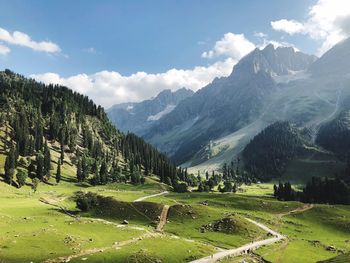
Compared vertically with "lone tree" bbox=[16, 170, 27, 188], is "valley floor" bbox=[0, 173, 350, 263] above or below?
below

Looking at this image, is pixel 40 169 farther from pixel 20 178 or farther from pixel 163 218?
pixel 163 218

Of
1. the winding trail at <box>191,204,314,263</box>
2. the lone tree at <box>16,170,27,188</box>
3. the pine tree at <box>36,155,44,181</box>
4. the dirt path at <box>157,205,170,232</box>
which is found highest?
the pine tree at <box>36,155,44,181</box>

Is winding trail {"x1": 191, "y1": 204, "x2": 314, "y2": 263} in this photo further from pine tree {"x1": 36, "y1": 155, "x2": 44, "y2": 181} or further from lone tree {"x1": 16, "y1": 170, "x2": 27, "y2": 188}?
pine tree {"x1": 36, "y1": 155, "x2": 44, "y2": 181}

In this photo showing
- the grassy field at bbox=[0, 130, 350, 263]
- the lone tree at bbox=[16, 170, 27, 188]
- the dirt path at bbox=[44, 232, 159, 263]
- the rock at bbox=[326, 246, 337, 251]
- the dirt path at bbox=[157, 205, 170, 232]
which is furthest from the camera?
the lone tree at bbox=[16, 170, 27, 188]

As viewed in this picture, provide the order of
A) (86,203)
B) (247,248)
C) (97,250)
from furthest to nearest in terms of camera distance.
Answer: (86,203) < (247,248) < (97,250)

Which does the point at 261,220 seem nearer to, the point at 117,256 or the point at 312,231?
the point at 312,231

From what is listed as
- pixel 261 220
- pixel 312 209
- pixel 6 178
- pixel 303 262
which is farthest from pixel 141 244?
pixel 6 178

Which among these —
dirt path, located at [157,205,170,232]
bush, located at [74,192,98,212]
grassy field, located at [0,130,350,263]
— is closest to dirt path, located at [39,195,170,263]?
dirt path, located at [157,205,170,232]

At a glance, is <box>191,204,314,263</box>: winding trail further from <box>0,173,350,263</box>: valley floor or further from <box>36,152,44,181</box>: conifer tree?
<box>36,152,44,181</box>: conifer tree

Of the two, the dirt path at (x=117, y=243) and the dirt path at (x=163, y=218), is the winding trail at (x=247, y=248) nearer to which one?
the dirt path at (x=117, y=243)

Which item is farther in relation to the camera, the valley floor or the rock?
the rock

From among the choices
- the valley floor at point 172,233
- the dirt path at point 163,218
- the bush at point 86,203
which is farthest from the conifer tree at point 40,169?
the dirt path at point 163,218

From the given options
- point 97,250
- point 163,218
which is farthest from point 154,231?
point 97,250

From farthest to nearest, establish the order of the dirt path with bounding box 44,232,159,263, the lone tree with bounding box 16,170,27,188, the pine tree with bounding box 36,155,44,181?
1. the pine tree with bounding box 36,155,44,181
2. the lone tree with bounding box 16,170,27,188
3. the dirt path with bounding box 44,232,159,263
